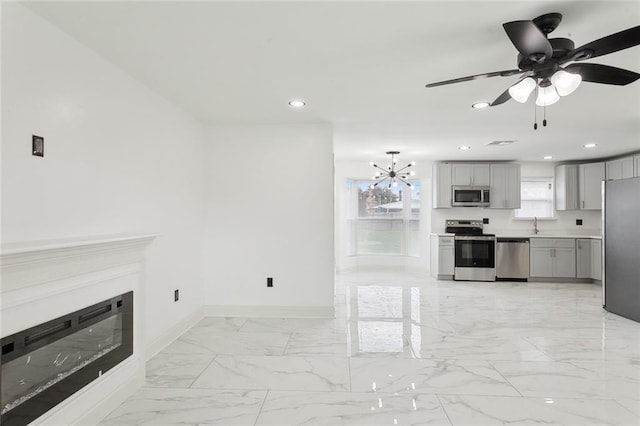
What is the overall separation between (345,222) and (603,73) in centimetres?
598

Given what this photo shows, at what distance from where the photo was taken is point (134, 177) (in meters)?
2.80

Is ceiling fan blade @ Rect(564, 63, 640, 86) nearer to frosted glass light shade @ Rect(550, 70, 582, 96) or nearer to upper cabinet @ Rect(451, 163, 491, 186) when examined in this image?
frosted glass light shade @ Rect(550, 70, 582, 96)

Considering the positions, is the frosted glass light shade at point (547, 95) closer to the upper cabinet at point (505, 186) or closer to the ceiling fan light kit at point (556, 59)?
the ceiling fan light kit at point (556, 59)

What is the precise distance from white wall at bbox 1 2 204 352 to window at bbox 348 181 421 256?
4.73 metres

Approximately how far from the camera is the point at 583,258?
6387 millimetres

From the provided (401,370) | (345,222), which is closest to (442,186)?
(345,222)

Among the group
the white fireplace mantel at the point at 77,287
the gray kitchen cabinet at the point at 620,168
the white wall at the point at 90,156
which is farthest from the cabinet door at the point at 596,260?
the white fireplace mantel at the point at 77,287

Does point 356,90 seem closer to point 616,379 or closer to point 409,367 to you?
point 409,367

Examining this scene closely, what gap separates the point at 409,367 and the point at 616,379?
4.99 feet

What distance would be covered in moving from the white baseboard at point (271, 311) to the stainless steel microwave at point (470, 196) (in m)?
3.91

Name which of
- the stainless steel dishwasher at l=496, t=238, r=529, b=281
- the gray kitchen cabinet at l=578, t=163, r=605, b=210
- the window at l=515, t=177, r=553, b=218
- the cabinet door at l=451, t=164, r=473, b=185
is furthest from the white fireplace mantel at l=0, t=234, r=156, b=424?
the gray kitchen cabinet at l=578, t=163, r=605, b=210

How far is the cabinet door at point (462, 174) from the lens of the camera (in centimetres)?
684

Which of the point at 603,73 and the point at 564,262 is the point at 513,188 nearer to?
the point at 564,262

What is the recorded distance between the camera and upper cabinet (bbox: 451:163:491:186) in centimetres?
682
